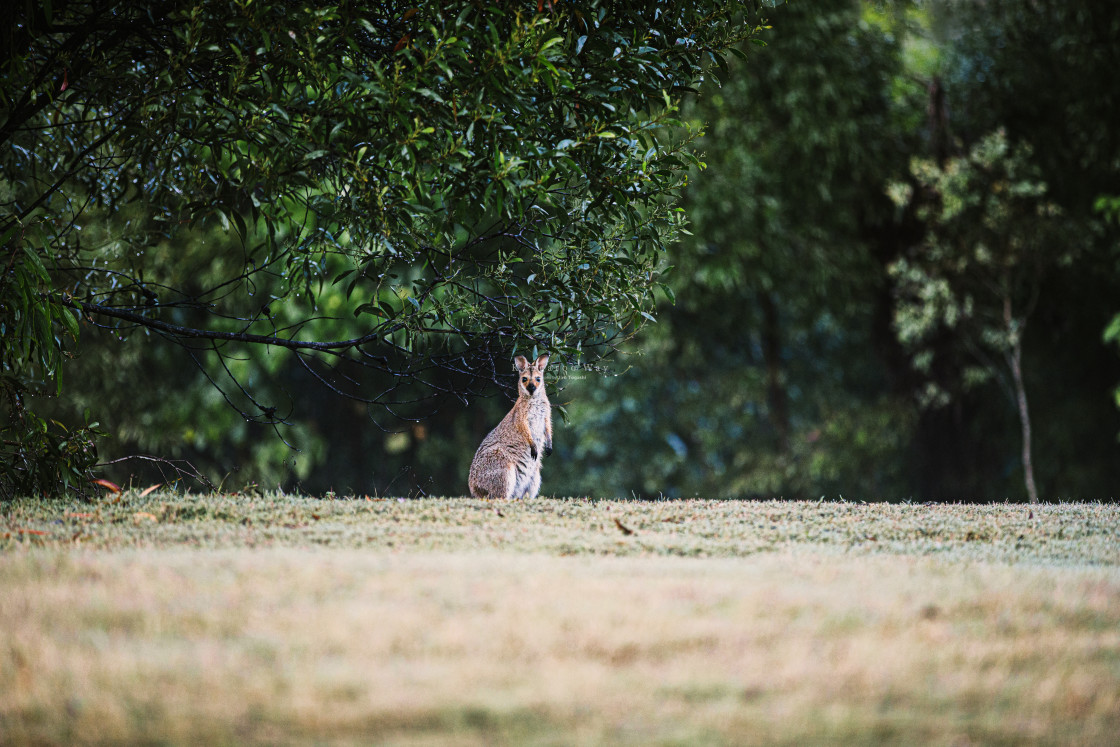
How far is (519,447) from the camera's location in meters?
9.50

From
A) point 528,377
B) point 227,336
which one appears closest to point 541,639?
point 227,336

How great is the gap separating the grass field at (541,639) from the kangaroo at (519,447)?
2.49m

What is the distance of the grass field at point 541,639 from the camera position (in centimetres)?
331

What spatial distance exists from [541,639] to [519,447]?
17.9 feet

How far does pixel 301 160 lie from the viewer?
21.4 ft

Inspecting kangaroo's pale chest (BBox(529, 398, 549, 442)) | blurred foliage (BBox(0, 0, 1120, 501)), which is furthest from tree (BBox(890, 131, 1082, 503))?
kangaroo's pale chest (BBox(529, 398, 549, 442))

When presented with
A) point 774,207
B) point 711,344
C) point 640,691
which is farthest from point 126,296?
point 711,344

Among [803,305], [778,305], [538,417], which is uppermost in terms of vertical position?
[778,305]

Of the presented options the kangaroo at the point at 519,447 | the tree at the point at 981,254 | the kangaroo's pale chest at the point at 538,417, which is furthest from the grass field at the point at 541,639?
the tree at the point at 981,254

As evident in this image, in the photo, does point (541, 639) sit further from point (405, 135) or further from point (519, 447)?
point (519, 447)

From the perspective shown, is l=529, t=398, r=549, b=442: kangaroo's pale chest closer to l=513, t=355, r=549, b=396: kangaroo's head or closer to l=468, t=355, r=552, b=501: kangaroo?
l=468, t=355, r=552, b=501: kangaroo

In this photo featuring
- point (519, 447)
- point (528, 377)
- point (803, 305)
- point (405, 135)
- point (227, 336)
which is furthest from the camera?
point (803, 305)

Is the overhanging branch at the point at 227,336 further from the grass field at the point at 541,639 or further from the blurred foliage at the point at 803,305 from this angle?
Answer: the grass field at the point at 541,639

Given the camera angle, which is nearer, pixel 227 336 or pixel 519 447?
pixel 227 336
